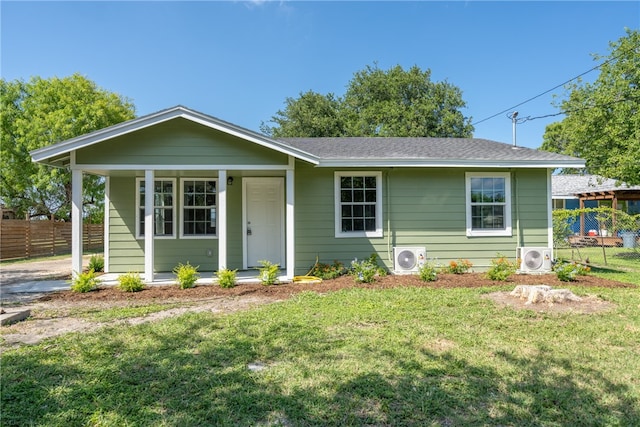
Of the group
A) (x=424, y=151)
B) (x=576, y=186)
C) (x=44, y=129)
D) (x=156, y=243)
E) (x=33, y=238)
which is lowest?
(x=33, y=238)

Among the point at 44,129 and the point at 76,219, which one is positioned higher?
the point at 44,129

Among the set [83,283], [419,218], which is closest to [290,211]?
[419,218]

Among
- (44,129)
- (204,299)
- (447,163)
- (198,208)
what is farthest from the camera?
(44,129)

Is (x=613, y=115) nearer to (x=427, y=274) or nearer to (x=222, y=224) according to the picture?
(x=427, y=274)

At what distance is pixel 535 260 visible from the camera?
7.68 meters

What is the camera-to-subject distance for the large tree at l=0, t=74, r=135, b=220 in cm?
1723

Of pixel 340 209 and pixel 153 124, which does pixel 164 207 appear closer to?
pixel 153 124

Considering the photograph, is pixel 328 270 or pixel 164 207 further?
→ pixel 164 207

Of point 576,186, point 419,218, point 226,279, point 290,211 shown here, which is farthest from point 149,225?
point 576,186

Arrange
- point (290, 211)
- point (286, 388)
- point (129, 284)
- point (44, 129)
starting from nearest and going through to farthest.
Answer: point (286, 388)
point (129, 284)
point (290, 211)
point (44, 129)

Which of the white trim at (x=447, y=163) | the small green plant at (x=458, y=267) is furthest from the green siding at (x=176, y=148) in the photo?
the small green plant at (x=458, y=267)

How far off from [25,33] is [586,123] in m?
17.5

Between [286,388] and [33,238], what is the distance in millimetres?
15251

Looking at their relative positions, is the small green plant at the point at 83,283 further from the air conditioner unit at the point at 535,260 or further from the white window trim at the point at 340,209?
the air conditioner unit at the point at 535,260
